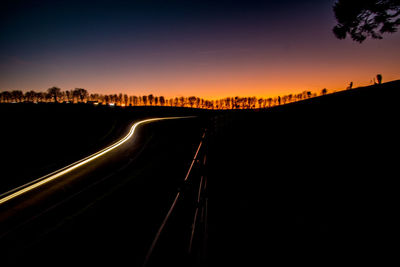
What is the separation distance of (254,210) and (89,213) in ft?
16.1

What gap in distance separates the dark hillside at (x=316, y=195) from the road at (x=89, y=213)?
5.74 ft

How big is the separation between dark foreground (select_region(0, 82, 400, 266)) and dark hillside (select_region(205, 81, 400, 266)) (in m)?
0.03

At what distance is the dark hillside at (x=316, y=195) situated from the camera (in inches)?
151

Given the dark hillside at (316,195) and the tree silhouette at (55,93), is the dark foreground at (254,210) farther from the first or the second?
the tree silhouette at (55,93)

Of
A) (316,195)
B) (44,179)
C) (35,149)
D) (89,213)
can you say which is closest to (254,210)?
(316,195)

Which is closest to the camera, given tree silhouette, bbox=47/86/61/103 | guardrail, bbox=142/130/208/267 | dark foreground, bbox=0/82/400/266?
guardrail, bbox=142/130/208/267

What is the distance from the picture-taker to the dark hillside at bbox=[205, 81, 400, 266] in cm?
384

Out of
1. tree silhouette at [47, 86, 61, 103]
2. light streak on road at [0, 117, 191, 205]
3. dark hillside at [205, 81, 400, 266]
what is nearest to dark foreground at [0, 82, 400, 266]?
dark hillside at [205, 81, 400, 266]

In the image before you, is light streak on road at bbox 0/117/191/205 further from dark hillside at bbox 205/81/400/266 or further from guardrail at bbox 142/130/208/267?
dark hillside at bbox 205/81/400/266

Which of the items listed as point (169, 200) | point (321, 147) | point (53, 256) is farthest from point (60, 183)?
point (321, 147)

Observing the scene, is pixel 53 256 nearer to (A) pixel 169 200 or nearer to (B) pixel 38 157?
(A) pixel 169 200

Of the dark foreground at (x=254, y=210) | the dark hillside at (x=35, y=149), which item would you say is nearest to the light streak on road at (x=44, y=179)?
the dark hillside at (x=35, y=149)

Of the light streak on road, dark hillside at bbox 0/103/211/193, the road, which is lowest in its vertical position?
the road

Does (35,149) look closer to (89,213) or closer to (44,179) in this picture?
(44,179)
